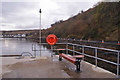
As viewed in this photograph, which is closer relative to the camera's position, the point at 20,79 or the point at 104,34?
the point at 20,79

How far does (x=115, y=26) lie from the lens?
2109 cm

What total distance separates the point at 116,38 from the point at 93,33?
7.28 m

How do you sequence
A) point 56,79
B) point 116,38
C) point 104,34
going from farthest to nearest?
point 104,34
point 116,38
point 56,79

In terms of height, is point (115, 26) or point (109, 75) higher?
point (115, 26)

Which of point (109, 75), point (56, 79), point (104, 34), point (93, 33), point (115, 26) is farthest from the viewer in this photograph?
point (93, 33)

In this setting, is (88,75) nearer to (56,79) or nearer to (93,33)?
(56,79)

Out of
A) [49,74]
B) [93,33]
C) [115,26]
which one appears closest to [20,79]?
[49,74]

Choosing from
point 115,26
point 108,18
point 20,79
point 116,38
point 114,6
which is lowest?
point 20,79

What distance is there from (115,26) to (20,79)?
2066 cm

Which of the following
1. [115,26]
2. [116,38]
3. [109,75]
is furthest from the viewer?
[115,26]

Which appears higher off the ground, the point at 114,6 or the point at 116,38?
the point at 114,6

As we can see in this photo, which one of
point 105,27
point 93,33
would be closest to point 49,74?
point 105,27

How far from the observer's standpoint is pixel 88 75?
4.12 meters

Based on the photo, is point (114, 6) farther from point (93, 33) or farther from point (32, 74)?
point (32, 74)
